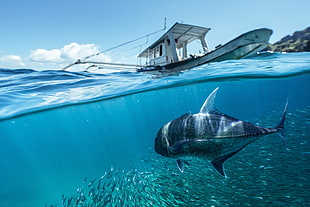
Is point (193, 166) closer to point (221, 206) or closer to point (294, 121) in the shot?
point (221, 206)

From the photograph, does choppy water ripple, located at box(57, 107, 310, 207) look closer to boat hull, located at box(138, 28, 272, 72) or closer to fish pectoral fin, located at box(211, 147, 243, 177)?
fish pectoral fin, located at box(211, 147, 243, 177)

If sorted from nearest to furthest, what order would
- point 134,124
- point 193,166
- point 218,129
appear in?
point 218,129, point 193,166, point 134,124

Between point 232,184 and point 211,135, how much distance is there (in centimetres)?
386

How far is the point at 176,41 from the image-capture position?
1655cm

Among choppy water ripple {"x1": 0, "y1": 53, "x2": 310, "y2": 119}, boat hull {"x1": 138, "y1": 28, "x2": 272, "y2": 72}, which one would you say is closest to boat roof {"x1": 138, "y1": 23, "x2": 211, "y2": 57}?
boat hull {"x1": 138, "y1": 28, "x2": 272, "y2": 72}

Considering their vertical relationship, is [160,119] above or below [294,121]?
below

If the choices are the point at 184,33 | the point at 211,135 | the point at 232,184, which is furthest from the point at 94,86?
the point at 184,33

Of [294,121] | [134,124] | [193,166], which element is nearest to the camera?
[193,166]

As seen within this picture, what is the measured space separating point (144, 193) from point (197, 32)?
14.4m

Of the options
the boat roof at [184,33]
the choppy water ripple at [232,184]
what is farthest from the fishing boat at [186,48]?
the choppy water ripple at [232,184]

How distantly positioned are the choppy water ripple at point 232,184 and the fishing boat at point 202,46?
5668 millimetres

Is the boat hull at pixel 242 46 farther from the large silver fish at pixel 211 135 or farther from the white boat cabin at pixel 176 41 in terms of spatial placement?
the large silver fish at pixel 211 135

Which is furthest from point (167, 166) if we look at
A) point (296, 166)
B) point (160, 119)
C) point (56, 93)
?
point (160, 119)

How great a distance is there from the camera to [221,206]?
13.9ft
